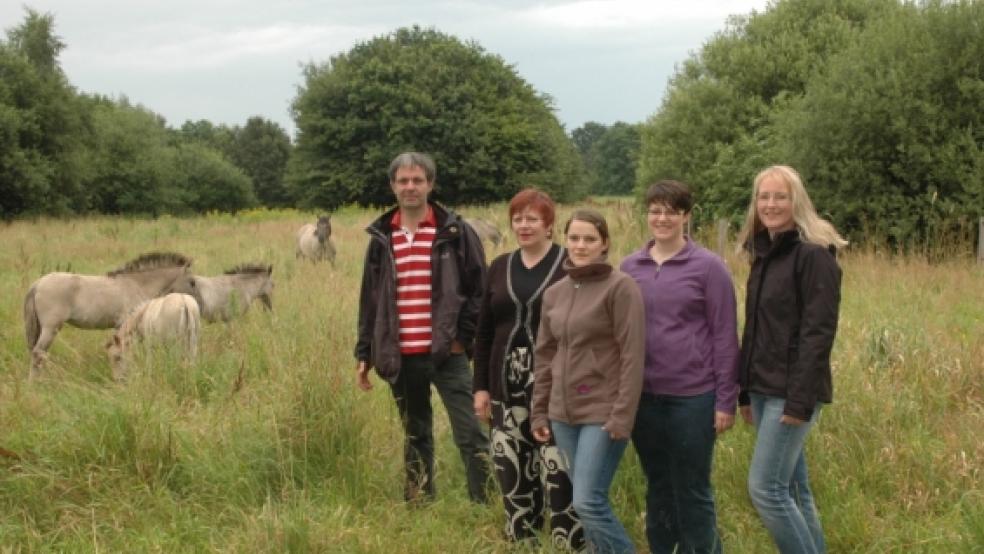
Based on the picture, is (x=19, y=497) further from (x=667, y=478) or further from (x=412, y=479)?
(x=667, y=478)

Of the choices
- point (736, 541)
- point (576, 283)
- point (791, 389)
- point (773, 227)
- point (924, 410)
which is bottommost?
point (736, 541)

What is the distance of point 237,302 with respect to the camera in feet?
29.9

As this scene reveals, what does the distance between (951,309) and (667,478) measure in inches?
238

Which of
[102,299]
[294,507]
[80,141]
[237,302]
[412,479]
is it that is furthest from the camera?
[80,141]

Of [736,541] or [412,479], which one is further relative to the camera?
[412,479]

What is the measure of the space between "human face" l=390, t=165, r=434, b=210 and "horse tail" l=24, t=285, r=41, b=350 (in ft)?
16.2

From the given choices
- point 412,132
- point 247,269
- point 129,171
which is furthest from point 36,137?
point 247,269

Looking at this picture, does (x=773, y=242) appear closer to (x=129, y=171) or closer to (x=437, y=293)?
(x=437, y=293)

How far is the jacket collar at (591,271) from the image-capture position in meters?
3.68

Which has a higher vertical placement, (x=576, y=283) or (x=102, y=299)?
(x=576, y=283)

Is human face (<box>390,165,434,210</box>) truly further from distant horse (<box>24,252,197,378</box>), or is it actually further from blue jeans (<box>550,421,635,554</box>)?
distant horse (<box>24,252,197,378</box>)

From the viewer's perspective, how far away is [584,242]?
3742 millimetres

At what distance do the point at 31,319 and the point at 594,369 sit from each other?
20.4 ft

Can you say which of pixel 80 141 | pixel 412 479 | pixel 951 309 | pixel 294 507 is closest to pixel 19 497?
pixel 294 507
